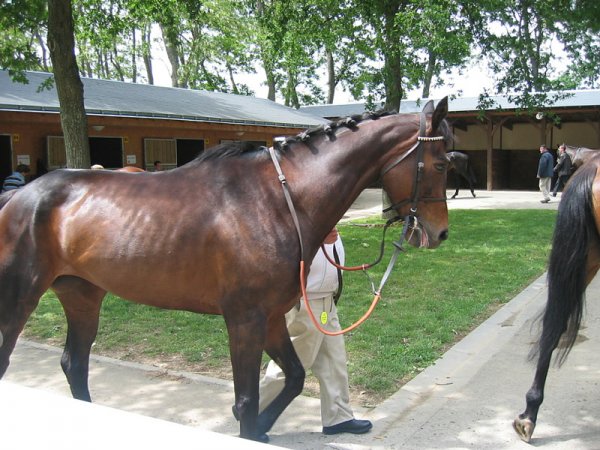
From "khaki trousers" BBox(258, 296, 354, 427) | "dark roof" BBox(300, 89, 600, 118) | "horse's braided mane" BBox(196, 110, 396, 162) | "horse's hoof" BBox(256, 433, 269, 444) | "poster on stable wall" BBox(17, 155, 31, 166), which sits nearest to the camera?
"horse's braided mane" BBox(196, 110, 396, 162)

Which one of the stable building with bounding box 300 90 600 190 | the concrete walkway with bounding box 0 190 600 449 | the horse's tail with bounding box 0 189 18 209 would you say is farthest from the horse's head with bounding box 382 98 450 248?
the stable building with bounding box 300 90 600 190

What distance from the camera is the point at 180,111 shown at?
16.2m

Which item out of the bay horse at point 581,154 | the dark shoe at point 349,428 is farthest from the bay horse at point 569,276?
the dark shoe at point 349,428

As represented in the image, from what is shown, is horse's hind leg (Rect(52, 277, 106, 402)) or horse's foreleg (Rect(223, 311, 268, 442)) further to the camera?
horse's hind leg (Rect(52, 277, 106, 402))

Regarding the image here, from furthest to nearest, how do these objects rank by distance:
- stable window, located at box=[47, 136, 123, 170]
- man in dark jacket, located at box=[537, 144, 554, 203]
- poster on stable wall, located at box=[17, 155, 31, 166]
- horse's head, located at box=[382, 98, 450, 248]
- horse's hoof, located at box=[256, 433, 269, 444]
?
man in dark jacket, located at box=[537, 144, 554, 203]
stable window, located at box=[47, 136, 123, 170]
poster on stable wall, located at box=[17, 155, 31, 166]
horse's hoof, located at box=[256, 433, 269, 444]
horse's head, located at box=[382, 98, 450, 248]

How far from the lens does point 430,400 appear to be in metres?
4.18

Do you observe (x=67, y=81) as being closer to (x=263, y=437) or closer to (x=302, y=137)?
(x=302, y=137)

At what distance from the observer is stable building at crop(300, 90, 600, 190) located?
76.8 feet

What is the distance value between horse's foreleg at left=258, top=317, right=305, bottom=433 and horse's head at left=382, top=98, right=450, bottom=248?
3.03 feet

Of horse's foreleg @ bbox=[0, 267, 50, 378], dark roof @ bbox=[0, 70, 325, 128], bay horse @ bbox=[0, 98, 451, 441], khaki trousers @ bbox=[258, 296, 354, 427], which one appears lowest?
khaki trousers @ bbox=[258, 296, 354, 427]

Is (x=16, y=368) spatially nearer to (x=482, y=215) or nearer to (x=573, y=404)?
(x=573, y=404)

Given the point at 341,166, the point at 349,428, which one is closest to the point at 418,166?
the point at 341,166

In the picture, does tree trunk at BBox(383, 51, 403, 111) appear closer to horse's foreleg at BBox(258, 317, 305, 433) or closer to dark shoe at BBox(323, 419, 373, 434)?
dark shoe at BBox(323, 419, 373, 434)

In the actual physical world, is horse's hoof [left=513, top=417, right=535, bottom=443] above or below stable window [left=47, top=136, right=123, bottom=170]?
below
